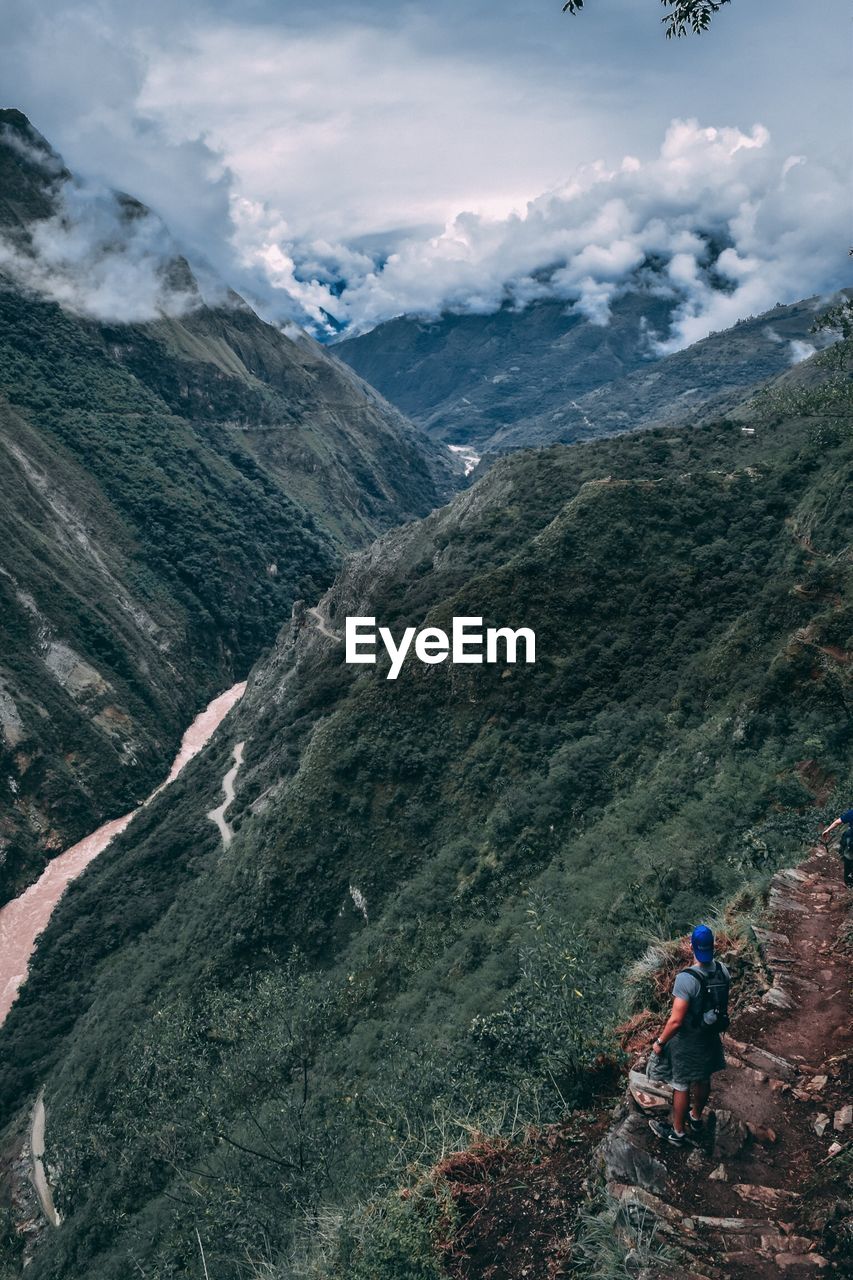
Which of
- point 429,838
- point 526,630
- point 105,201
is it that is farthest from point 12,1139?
point 105,201

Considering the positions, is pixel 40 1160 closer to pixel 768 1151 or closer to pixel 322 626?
pixel 322 626

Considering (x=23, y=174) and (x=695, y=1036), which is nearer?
(x=695, y=1036)

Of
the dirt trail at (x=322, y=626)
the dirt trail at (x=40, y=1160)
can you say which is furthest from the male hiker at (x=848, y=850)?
the dirt trail at (x=322, y=626)

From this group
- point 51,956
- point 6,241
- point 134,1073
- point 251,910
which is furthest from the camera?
point 6,241

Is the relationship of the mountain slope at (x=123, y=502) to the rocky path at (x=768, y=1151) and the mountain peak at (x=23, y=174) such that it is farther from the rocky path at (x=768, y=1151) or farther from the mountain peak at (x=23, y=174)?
the rocky path at (x=768, y=1151)

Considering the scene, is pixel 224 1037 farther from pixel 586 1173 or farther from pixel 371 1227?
pixel 586 1173

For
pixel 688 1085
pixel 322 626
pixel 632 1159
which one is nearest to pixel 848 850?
pixel 688 1085
